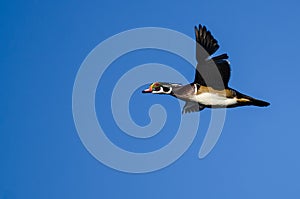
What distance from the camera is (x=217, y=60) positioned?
92.5 feet

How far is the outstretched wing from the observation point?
91.7ft

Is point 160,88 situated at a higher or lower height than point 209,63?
higher

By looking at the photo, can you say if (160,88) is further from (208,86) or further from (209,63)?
(209,63)

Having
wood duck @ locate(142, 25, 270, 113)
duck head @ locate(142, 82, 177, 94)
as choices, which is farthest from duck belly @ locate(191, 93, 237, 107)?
duck head @ locate(142, 82, 177, 94)

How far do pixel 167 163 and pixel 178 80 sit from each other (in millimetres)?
3391

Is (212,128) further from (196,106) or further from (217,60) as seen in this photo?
(217,60)

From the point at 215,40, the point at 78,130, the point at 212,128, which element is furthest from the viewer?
the point at 78,130

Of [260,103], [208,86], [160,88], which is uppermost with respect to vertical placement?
[160,88]

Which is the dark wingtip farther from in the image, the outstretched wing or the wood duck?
the outstretched wing

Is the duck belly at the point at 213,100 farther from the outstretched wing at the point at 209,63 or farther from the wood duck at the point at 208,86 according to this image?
the outstretched wing at the point at 209,63

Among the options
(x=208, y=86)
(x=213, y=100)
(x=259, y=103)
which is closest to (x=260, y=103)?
(x=259, y=103)

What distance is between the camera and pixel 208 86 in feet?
95.5

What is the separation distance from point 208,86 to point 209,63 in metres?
1.16

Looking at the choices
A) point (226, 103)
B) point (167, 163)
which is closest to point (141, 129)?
point (167, 163)
